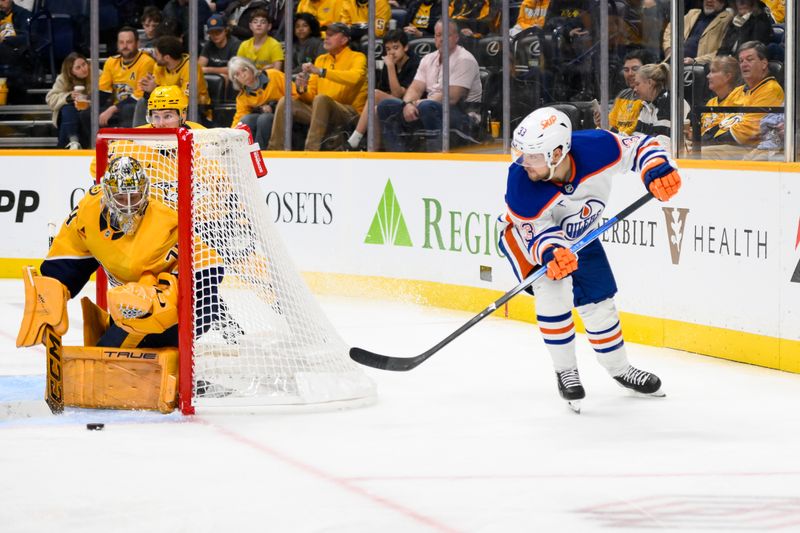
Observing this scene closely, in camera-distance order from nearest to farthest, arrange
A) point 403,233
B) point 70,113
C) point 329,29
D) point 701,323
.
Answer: point 701,323 < point 403,233 < point 329,29 < point 70,113

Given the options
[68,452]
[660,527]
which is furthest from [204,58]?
[660,527]

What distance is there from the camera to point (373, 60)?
8.16 m

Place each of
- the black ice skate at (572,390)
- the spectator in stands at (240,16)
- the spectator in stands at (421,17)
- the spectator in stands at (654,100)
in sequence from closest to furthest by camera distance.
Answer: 1. the black ice skate at (572,390)
2. the spectator in stands at (654,100)
3. the spectator in stands at (421,17)
4. the spectator in stands at (240,16)

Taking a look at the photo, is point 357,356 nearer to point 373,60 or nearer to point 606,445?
point 606,445

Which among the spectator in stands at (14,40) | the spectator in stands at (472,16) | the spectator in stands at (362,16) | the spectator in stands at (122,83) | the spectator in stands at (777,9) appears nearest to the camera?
the spectator in stands at (777,9)

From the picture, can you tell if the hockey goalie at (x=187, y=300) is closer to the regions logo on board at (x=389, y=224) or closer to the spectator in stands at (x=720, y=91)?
the spectator in stands at (x=720, y=91)

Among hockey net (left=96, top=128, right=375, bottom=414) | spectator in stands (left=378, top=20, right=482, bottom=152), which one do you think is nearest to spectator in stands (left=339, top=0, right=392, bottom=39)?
spectator in stands (left=378, top=20, right=482, bottom=152)

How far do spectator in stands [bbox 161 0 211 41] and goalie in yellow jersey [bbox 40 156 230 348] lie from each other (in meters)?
4.66

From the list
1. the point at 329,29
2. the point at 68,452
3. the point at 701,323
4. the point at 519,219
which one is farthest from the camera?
the point at 329,29

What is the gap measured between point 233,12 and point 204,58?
14.4 inches

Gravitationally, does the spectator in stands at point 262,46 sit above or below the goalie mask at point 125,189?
above

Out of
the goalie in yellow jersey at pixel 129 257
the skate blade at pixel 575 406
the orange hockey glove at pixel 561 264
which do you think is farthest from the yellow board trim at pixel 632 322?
the goalie in yellow jersey at pixel 129 257

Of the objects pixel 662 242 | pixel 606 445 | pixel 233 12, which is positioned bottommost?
pixel 606 445

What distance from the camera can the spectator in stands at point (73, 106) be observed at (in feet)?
29.9
